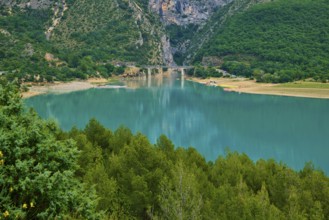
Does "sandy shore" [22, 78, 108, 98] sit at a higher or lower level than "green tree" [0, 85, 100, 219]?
lower

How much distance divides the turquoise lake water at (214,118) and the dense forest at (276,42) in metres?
32.3

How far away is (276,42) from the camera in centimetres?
14238

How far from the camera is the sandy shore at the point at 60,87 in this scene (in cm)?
9347

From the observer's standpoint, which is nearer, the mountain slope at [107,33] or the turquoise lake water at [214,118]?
the turquoise lake water at [214,118]

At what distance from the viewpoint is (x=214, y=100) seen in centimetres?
8712

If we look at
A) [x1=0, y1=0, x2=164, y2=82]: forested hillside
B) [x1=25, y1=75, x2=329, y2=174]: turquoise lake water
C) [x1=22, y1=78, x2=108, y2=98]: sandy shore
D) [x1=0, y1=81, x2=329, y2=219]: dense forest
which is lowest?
[x1=25, y1=75, x2=329, y2=174]: turquoise lake water

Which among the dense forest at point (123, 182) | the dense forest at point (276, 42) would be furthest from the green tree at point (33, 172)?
the dense forest at point (276, 42)

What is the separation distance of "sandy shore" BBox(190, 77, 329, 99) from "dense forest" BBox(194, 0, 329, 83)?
190 inches

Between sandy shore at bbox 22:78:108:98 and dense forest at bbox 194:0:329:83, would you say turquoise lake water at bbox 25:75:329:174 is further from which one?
dense forest at bbox 194:0:329:83

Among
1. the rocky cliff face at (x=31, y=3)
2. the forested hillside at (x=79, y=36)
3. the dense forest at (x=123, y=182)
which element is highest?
the rocky cliff face at (x=31, y=3)

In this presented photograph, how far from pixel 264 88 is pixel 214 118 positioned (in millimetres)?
37324

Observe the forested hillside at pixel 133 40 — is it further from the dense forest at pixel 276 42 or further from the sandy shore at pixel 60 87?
the sandy shore at pixel 60 87

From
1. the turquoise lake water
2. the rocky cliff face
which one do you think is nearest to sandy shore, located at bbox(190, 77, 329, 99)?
the turquoise lake water

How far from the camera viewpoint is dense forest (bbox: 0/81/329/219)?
9.73 metres
